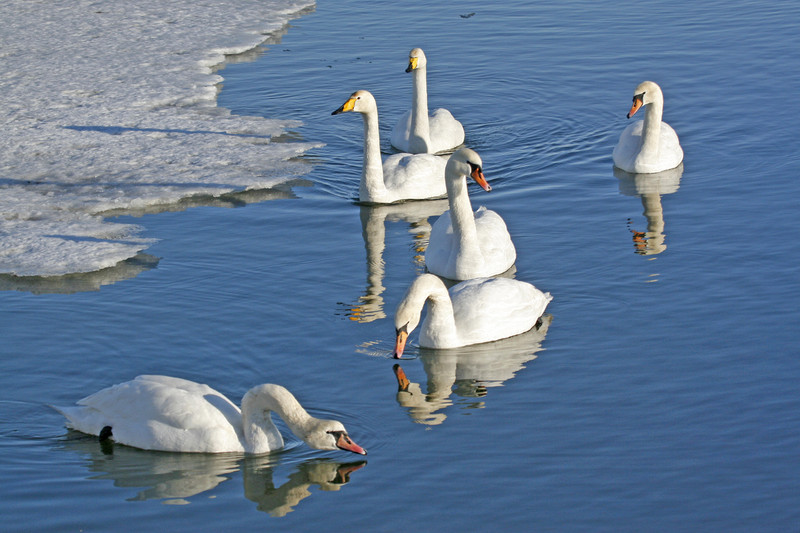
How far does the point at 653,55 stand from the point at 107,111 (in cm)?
792

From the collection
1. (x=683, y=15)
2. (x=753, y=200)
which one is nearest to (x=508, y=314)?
(x=753, y=200)

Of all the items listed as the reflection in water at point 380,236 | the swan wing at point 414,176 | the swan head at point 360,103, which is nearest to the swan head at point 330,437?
the reflection in water at point 380,236

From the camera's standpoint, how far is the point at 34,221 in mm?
10758

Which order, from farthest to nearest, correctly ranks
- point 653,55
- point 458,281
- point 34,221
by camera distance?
point 653,55, point 34,221, point 458,281

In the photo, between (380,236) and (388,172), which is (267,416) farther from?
(388,172)

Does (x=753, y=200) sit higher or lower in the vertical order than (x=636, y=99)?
lower

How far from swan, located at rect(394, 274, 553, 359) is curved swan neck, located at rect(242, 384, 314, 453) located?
1.48m

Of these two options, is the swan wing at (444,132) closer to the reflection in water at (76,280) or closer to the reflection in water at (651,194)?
the reflection in water at (651,194)

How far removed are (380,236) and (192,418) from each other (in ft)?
14.3

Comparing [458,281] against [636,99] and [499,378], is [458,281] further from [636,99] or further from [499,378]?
[636,99]

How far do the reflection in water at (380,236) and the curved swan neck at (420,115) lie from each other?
1472 millimetres

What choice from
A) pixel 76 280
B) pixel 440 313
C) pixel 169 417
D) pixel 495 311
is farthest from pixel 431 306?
pixel 76 280

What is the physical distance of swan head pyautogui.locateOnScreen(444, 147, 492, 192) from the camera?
937 centimetres

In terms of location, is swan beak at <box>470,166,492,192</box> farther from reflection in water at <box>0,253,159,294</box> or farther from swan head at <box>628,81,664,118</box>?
swan head at <box>628,81,664,118</box>
